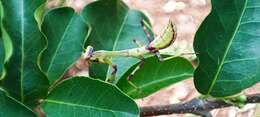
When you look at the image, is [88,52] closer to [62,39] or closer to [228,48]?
[62,39]

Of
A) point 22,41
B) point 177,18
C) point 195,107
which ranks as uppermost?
point 22,41

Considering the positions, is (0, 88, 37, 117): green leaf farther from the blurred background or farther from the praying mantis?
the blurred background

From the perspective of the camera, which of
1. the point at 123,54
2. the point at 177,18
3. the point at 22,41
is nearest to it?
the point at 22,41

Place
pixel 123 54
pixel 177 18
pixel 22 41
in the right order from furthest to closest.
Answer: pixel 177 18, pixel 123 54, pixel 22 41

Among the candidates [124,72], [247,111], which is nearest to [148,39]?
[124,72]

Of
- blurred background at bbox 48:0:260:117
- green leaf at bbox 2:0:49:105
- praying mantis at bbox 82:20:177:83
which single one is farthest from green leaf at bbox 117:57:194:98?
blurred background at bbox 48:0:260:117

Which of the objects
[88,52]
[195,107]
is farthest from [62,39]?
[195,107]
